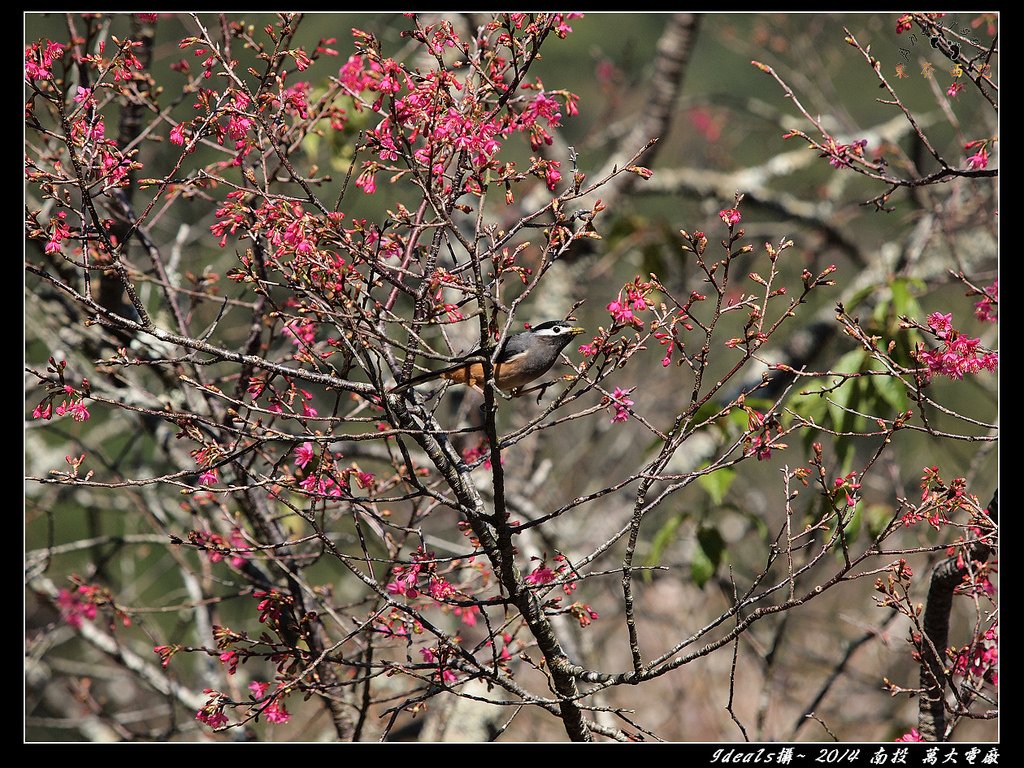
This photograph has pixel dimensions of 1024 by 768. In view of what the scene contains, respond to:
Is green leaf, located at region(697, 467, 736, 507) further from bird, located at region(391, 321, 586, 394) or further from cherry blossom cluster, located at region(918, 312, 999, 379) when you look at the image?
cherry blossom cluster, located at region(918, 312, 999, 379)

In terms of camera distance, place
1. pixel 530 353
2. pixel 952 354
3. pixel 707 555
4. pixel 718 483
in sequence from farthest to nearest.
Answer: pixel 707 555 → pixel 718 483 → pixel 530 353 → pixel 952 354

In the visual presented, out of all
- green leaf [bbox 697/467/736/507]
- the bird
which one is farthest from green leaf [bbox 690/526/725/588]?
the bird

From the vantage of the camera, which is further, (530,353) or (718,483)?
(718,483)

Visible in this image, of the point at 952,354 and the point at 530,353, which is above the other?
the point at 530,353

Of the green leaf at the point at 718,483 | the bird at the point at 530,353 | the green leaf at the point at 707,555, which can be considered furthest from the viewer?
the green leaf at the point at 707,555

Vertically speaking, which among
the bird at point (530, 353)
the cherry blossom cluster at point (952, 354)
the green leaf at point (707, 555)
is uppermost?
the bird at point (530, 353)

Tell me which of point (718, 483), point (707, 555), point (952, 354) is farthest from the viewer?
point (707, 555)

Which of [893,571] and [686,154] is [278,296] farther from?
[686,154]

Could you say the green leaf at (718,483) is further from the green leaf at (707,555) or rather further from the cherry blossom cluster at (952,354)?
the cherry blossom cluster at (952,354)

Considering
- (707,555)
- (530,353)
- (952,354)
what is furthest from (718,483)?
(952,354)

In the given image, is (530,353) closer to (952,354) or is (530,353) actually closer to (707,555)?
(707,555)

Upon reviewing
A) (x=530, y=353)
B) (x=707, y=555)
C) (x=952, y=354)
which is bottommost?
(x=707, y=555)

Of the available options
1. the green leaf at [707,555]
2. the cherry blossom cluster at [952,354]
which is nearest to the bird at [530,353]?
the green leaf at [707,555]
